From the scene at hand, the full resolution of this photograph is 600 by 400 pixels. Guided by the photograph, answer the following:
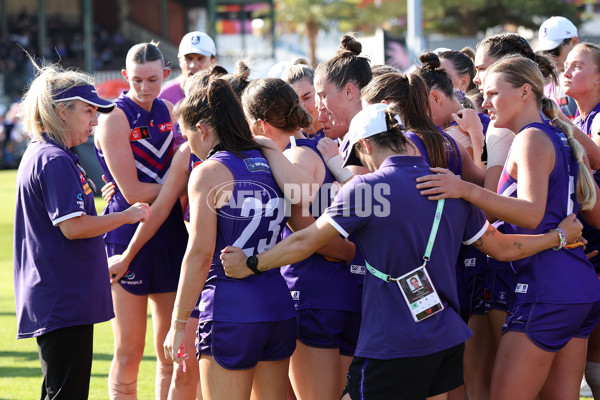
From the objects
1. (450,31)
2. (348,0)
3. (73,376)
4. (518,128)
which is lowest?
(73,376)

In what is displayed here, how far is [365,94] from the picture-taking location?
3.90 m

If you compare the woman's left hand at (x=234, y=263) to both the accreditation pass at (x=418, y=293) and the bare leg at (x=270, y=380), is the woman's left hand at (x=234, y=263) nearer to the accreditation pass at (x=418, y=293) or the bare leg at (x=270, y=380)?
the bare leg at (x=270, y=380)

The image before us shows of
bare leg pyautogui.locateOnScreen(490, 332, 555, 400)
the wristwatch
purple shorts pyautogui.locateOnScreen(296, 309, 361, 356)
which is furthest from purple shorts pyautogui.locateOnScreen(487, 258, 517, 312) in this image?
the wristwatch

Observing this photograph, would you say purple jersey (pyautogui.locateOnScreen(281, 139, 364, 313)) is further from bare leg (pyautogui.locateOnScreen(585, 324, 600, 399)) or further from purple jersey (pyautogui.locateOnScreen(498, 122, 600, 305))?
bare leg (pyautogui.locateOnScreen(585, 324, 600, 399))

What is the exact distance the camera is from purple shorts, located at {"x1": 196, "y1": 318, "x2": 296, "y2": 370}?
332cm

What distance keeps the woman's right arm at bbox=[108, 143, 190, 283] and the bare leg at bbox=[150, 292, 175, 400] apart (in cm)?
34

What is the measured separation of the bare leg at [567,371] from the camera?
12.5 feet

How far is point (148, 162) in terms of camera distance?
4973mm

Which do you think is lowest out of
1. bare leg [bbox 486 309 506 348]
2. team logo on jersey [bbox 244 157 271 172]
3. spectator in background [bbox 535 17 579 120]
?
bare leg [bbox 486 309 506 348]

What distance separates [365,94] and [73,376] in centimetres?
210

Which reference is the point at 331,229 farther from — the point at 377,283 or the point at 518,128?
the point at 518,128

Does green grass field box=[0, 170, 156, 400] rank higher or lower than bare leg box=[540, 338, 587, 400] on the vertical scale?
lower

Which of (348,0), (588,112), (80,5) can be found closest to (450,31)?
(348,0)


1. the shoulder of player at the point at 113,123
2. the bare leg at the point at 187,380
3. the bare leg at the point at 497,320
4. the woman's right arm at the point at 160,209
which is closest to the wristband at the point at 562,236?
the bare leg at the point at 497,320
